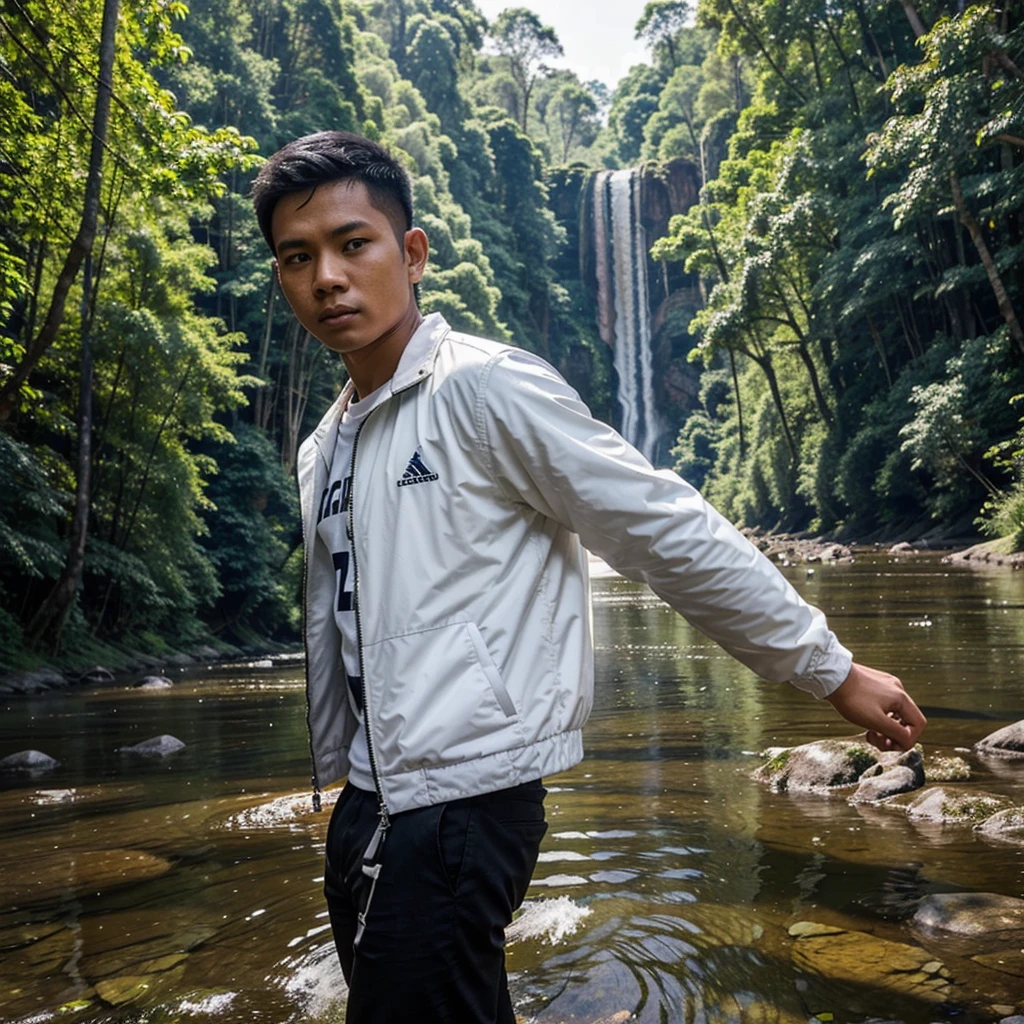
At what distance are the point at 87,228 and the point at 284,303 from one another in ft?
46.6

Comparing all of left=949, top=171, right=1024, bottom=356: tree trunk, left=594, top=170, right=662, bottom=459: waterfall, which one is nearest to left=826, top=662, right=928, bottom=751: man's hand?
left=949, top=171, right=1024, bottom=356: tree trunk

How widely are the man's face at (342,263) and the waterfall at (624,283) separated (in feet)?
170

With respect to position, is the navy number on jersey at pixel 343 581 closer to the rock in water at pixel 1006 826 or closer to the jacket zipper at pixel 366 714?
the jacket zipper at pixel 366 714

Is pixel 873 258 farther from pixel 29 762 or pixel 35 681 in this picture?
pixel 29 762

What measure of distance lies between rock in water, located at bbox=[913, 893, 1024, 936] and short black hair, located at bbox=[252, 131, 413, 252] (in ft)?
8.03

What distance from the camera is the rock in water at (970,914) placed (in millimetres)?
2938

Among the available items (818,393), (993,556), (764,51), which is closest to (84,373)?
(993,556)

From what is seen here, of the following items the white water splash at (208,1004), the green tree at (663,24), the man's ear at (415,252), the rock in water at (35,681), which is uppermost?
the green tree at (663,24)

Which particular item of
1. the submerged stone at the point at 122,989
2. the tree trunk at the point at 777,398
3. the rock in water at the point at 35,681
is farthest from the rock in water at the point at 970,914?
the tree trunk at the point at 777,398

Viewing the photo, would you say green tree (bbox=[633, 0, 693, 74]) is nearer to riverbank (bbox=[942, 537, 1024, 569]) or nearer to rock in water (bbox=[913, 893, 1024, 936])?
riverbank (bbox=[942, 537, 1024, 569])

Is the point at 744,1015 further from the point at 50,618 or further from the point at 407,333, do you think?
the point at 50,618

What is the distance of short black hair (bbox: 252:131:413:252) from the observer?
1.69 metres

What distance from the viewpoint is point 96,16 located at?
10898 millimetres

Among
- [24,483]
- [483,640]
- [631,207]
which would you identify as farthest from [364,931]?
[631,207]
